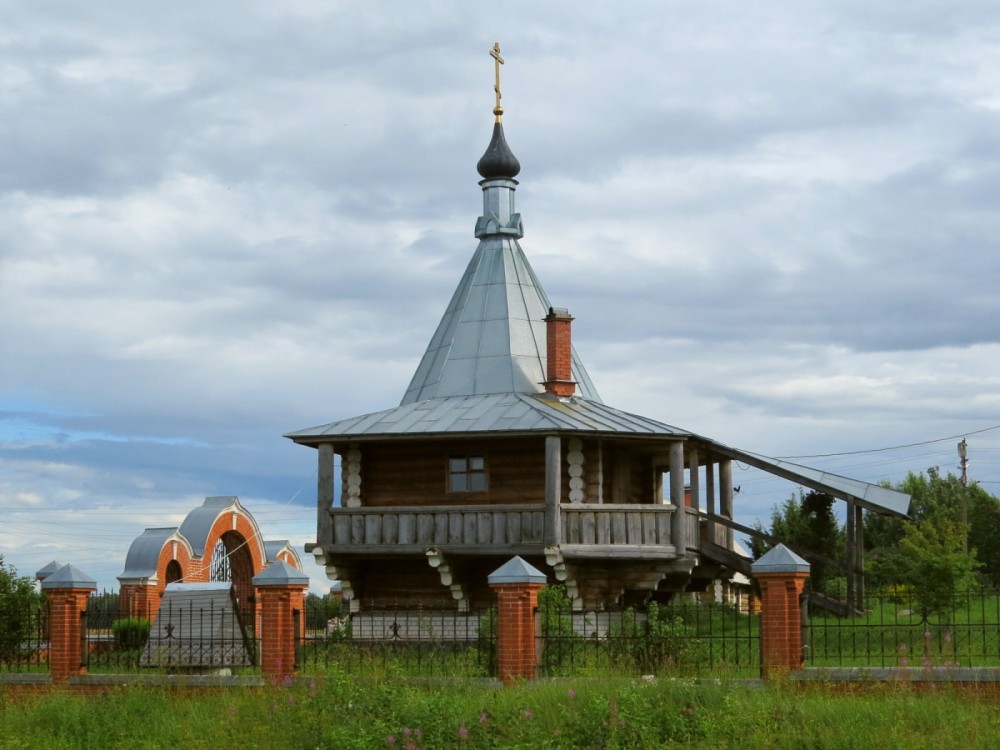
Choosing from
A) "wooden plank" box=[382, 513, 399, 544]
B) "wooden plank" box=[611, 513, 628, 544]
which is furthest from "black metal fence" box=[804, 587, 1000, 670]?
"wooden plank" box=[382, 513, 399, 544]

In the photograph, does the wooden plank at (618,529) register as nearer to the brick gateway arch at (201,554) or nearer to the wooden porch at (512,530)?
the wooden porch at (512,530)

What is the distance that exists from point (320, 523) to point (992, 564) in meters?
30.6

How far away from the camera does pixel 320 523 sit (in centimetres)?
2317

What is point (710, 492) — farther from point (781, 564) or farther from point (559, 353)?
point (781, 564)

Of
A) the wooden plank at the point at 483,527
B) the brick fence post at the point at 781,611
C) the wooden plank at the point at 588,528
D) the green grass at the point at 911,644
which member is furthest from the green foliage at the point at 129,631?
the green grass at the point at 911,644

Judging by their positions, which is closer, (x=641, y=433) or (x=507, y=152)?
(x=641, y=433)

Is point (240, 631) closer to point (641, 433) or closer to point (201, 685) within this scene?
point (201, 685)

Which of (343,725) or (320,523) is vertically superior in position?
(320,523)

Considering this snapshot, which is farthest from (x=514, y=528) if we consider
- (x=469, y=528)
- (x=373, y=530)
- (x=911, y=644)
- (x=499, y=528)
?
(x=911, y=644)

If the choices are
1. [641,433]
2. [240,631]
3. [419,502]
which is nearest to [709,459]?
[641,433]

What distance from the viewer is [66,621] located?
57.1 feet

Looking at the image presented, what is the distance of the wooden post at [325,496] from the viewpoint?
910 inches

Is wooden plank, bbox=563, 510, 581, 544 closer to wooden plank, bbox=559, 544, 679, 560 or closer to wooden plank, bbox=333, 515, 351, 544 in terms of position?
wooden plank, bbox=559, 544, 679, 560

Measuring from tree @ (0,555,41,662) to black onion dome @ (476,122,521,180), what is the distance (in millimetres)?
10803
